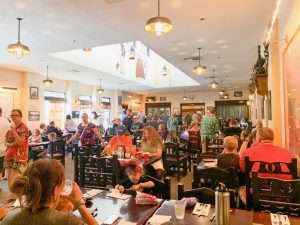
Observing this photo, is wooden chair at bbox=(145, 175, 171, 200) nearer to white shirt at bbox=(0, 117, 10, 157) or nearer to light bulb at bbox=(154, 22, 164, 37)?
light bulb at bbox=(154, 22, 164, 37)

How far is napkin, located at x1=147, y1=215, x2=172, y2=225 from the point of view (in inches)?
65.9

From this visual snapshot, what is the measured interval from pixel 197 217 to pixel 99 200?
0.85 meters

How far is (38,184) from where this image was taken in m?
1.17

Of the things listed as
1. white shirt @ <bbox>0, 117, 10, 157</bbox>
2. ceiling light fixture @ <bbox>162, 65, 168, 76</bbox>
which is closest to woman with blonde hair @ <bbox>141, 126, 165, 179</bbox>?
white shirt @ <bbox>0, 117, 10, 157</bbox>

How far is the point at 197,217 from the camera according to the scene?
1.76 metres

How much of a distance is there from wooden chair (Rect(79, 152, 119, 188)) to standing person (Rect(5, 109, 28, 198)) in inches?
57.7

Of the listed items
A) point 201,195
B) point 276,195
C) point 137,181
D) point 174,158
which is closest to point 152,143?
point 174,158

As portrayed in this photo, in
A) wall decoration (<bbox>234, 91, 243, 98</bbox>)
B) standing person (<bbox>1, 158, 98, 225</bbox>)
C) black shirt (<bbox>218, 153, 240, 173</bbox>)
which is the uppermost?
wall decoration (<bbox>234, 91, 243, 98</bbox>)

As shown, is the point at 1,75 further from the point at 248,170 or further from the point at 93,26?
the point at 248,170

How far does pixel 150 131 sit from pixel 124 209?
2.57 m

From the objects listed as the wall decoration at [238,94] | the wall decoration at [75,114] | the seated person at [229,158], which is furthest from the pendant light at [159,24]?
the wall decoration at [238,94]

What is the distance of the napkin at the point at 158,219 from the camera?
65.9 inches

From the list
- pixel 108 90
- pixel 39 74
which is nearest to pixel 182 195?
pixel 39 74

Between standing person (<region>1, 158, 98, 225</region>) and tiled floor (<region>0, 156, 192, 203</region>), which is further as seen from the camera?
tiled floor (<region>0, 156, 192, 203</region>)
